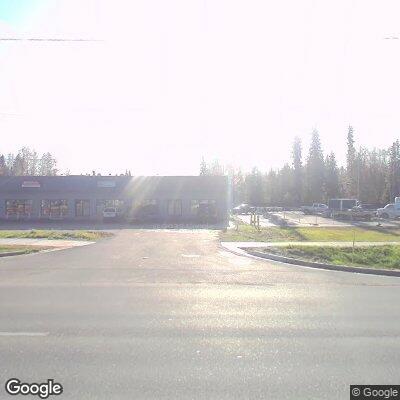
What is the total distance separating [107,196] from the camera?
54812mm

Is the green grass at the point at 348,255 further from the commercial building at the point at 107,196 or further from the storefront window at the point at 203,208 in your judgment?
the commercial building at the point at 107,196

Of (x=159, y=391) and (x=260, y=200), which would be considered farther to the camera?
(x=260, y=200)

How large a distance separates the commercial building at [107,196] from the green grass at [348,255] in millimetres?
34015

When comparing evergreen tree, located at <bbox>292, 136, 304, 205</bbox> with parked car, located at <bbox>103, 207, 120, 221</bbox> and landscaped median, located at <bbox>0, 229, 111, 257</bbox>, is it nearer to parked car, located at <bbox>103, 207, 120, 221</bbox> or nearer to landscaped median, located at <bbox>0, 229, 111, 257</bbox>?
parked car, located at <bbox>103, 207, 120, 221</bbox>

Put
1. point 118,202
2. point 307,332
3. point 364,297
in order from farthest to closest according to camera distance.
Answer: point 118,202 < point 364,297 < point 307,332

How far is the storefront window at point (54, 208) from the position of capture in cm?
5506

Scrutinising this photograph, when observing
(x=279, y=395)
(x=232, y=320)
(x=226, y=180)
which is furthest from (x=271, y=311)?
(x=226, y=180)

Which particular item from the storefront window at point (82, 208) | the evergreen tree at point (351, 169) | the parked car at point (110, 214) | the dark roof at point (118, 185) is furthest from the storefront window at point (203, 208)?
the evergreen tree at point (351, 169)

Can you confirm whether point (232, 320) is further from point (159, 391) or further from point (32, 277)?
point (32, 277)

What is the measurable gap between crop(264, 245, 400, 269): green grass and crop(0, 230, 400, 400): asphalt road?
3.18 m

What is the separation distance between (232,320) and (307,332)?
4.20ft

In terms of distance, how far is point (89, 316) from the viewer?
8164 millimetres

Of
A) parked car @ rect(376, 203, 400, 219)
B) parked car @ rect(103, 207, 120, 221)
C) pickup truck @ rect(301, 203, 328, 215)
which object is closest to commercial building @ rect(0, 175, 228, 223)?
parked car @ rect(103, 207, 120, 221)

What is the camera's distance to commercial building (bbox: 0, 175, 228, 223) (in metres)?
54.6
